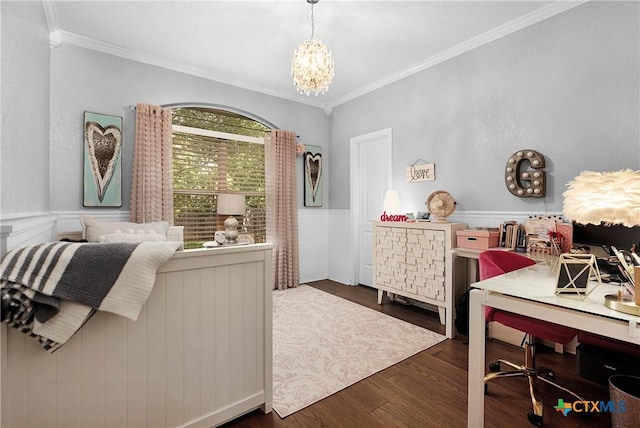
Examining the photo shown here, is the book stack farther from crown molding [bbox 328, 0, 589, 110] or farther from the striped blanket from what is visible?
the striped blanket

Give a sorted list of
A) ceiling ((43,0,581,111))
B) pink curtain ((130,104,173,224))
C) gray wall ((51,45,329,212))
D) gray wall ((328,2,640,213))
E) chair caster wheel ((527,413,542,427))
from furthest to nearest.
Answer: pink curtain ((130,104,173,224)) → gray wall ((51,45,329,212)) → ceiling ((43,0,581,111)) → gray wall ((328,2,640,213)) → chair caster wheel ((527,413,542,427))

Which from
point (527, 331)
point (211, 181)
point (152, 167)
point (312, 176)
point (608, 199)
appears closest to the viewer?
point (608, 199)

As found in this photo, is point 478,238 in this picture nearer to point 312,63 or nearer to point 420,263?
point 420,263

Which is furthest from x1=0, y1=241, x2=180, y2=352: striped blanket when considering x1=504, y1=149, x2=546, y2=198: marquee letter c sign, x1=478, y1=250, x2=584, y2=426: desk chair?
x1=504, y1=149, x2=546, y2=198: marquee letter c sign

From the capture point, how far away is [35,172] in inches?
84.4

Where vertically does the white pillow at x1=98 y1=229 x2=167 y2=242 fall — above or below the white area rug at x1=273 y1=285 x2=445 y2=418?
above

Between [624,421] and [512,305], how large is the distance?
0.75 m

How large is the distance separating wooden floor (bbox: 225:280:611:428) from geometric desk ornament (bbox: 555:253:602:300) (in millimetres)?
892

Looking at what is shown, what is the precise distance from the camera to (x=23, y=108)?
5.72ft

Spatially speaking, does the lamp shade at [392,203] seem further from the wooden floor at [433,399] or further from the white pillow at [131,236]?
the white pillow at [131,236]

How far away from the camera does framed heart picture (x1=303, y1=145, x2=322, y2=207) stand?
4.67 m

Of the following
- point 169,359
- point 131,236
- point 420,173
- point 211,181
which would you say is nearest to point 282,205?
point 211,181

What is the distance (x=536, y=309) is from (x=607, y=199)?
2.79 ft

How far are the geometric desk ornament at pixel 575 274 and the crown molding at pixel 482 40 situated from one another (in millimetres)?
2506
